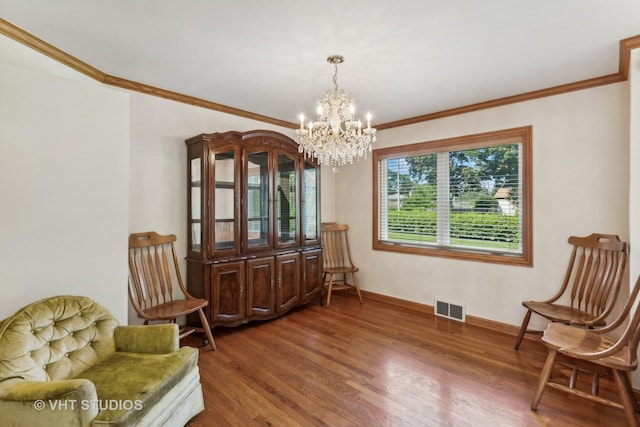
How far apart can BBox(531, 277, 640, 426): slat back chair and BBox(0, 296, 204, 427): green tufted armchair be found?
7.75 ft

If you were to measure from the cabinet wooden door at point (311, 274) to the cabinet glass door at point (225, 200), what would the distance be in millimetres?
1087

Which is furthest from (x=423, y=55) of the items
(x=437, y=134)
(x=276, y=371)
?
(x=276, y=371)

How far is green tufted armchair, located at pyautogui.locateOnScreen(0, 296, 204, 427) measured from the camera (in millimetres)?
1358

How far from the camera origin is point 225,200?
3213 mm

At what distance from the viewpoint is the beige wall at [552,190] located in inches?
105

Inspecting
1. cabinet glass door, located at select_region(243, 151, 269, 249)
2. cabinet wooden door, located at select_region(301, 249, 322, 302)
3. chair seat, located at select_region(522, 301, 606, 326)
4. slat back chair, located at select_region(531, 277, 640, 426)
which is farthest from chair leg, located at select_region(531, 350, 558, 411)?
cabinet glass door, located at select_region(243, 151, 269, 249)

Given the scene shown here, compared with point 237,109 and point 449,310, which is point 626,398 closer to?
point 449,310

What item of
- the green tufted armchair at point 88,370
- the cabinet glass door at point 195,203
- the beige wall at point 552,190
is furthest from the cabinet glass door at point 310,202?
the green tufted armchair at point 88,370

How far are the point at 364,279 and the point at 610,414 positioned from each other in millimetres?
2886

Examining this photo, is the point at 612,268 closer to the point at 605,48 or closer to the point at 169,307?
the point at 605,48

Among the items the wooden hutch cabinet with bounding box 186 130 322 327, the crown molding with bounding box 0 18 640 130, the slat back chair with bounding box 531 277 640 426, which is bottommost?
the slat back chair with bounding box 531 277 640 426

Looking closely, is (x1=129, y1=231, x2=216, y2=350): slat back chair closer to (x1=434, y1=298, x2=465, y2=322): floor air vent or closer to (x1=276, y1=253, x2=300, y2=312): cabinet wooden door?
(x1=276, y1=253, x2=300, y2=312): cabinet wooden door

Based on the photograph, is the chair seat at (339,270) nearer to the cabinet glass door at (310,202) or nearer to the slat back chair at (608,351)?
the cabinet glass door at (310,202)

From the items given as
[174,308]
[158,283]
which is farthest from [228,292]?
[158,283]
